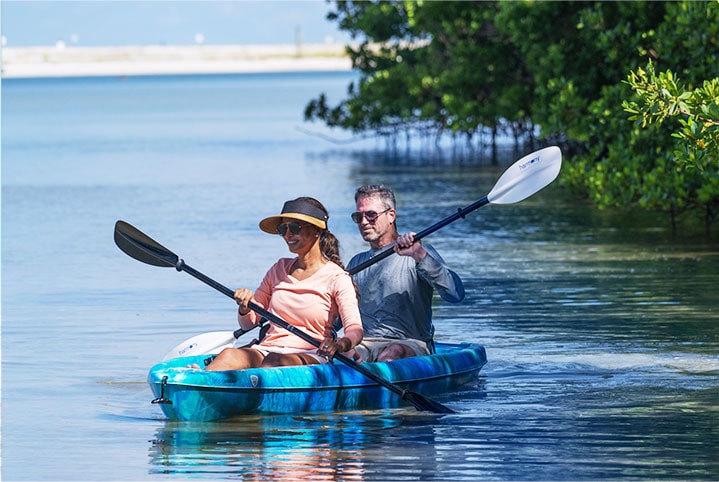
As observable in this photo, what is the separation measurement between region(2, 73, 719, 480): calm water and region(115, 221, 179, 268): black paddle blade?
987 millimetres

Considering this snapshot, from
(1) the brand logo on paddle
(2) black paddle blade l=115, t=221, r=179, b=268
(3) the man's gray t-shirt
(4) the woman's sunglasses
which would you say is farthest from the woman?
(1) the brand logo on paddle

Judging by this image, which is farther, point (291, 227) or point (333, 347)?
point (291, 227)

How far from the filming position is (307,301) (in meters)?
9.91

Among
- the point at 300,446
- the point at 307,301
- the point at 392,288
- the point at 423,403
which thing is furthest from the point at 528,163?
the point at 300,446

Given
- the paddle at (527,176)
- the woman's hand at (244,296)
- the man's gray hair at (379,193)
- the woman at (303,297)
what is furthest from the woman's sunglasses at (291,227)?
the paddle at (527,176)

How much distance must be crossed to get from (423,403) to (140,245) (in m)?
2.30

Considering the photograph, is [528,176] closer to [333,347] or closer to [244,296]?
[333,347]

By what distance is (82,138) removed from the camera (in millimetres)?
57875

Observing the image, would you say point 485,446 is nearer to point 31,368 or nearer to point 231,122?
point 31,368

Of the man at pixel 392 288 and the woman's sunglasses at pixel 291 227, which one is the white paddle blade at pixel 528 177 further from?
the woman's sunglasses at pixel 291 227

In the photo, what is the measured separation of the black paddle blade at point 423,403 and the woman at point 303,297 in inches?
23.4

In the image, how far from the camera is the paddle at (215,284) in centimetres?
985

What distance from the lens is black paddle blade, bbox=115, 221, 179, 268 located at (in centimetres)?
1091

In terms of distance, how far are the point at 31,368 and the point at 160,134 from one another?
161ft
